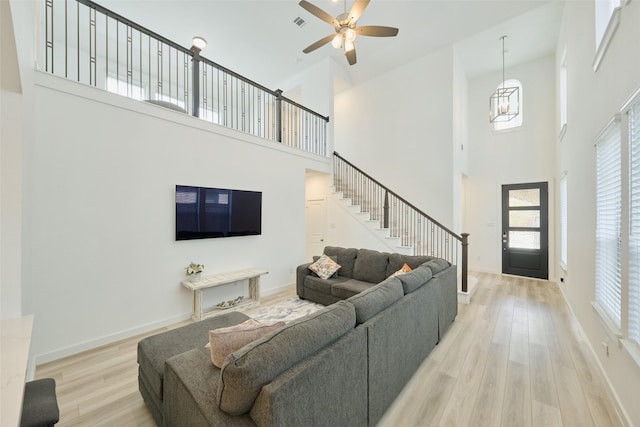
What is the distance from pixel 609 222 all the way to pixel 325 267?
3296 millimetres

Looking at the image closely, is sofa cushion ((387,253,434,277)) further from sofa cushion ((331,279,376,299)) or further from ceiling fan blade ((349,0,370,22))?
ceiling fan blade ((349,0,370,22))

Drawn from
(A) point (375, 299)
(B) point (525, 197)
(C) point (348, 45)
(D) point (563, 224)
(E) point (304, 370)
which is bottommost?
(E) point (304, 370)

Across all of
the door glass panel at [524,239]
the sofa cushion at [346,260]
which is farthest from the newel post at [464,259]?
the door glass panel at [524,239]

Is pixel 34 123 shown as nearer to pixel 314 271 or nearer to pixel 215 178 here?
pixel 215 178

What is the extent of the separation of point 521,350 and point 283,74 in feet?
25.2

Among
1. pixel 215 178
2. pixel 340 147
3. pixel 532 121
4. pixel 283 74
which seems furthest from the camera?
pixel 340 147

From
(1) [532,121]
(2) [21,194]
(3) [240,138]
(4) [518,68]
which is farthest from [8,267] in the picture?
(4) [518,68]

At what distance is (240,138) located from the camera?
423cm

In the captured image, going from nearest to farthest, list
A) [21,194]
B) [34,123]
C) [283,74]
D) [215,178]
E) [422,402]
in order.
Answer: [21,194], [422,402], [34,123], [215,178], [283,74]

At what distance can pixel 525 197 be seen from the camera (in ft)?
19.9

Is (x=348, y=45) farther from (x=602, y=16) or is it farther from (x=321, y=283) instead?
(x=321, y=283)

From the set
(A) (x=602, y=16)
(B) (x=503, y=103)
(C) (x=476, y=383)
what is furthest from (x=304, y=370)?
(B) (x=503, y=103)

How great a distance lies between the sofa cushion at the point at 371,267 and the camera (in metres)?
4.01

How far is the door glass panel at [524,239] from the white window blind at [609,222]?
3.99 meters
